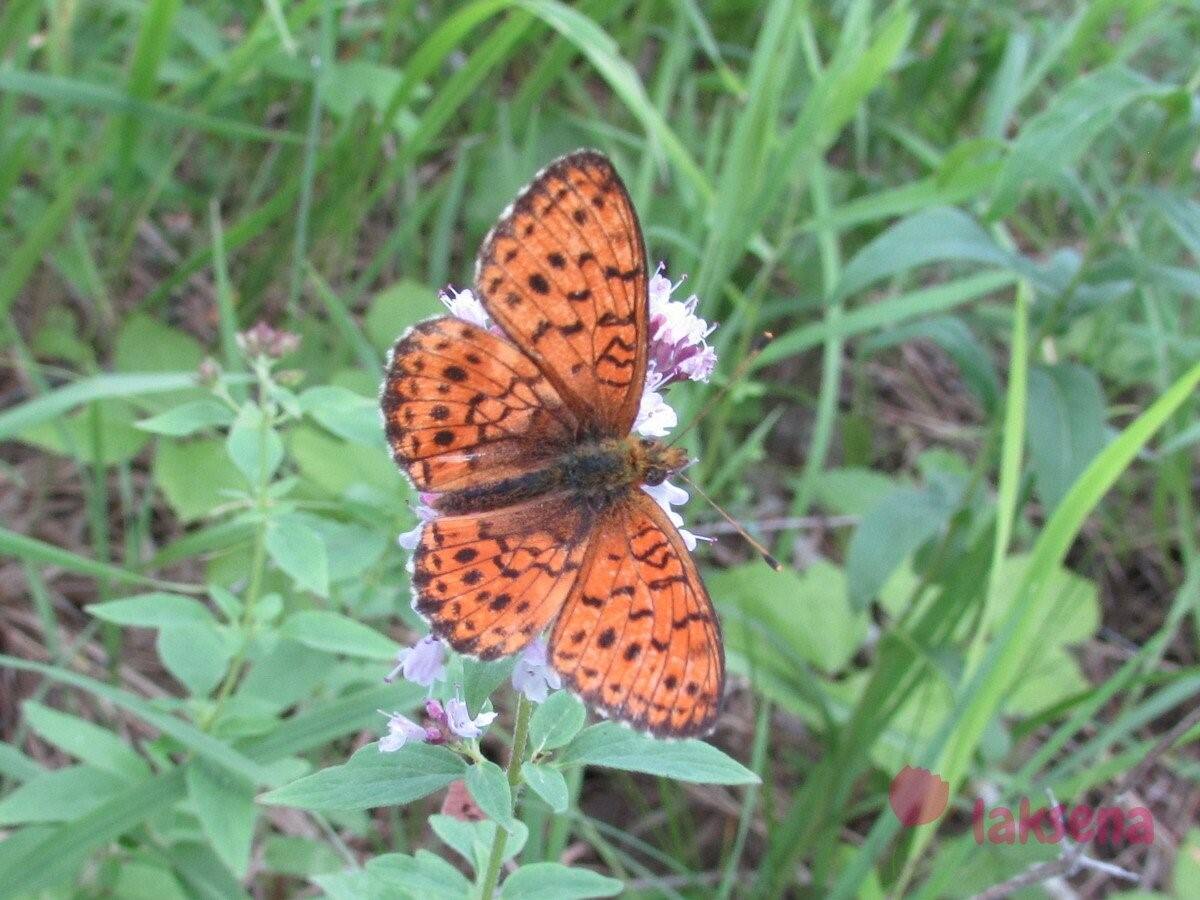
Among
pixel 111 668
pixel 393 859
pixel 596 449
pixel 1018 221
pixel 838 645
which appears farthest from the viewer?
pixel 1018 221

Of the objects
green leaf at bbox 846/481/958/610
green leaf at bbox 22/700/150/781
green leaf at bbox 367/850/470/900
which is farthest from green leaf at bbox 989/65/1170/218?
green leaf at bbox 22/700/150/781

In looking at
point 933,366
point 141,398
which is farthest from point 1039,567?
point 933,366

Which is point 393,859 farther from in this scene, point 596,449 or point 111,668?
point 111,668

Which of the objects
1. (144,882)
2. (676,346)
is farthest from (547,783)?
(144,882)

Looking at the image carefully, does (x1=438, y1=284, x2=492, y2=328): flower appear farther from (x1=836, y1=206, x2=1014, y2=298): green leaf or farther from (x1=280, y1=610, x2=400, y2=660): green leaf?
(x1=836, y1=206, x2=1014, y2=298): green leaf

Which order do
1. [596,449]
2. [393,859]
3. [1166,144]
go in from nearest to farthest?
1. [393,859]
2. [596,449]
3. [1166,144]

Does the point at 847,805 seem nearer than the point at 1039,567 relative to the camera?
No

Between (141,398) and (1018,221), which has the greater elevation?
(1018,221)

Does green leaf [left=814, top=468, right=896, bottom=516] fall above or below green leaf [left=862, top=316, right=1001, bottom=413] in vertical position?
below
